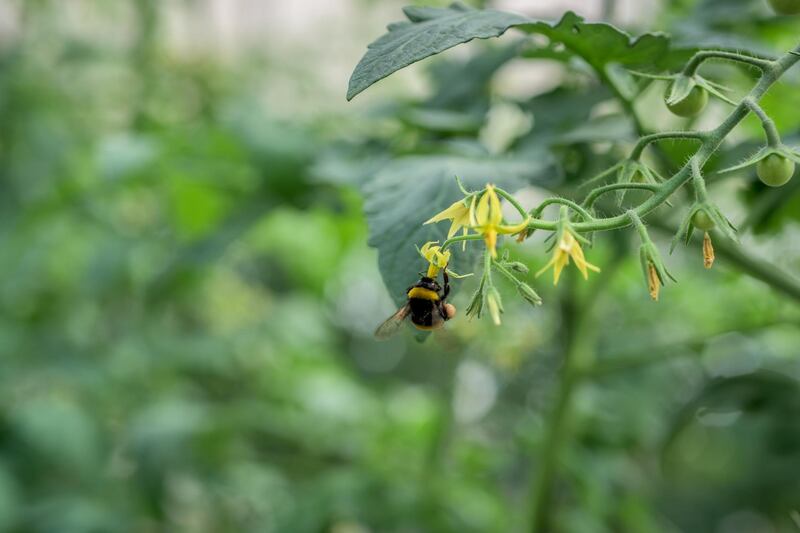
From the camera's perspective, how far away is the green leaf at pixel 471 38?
14.8 inches

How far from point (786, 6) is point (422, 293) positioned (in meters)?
0.22

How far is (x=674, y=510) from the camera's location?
4.73 ft

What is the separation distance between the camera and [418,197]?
18.6 inches

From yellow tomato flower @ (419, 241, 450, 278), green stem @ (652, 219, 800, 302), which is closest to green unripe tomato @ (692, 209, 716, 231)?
yellow tomato flower @ (419, 241, 450, 278)

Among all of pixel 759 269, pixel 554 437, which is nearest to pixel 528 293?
pixel 759 269

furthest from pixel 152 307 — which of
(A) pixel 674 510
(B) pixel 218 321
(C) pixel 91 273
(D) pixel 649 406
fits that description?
(A) pixel 674 510

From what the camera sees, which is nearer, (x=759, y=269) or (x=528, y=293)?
(x=528, y=293)

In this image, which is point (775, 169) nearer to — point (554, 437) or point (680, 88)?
point (680, 88)

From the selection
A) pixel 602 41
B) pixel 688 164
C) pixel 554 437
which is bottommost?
pixel 554 437

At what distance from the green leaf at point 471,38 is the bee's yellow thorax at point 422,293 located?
0.11 meters

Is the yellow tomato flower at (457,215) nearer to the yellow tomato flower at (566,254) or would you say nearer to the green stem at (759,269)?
the yellow tomato flower at (566,254)

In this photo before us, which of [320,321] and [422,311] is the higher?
[320,321]

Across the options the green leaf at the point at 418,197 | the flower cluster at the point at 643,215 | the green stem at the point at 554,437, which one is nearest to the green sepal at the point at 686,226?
the flower cluster at the point at 643,215

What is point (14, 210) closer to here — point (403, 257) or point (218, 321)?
point (218, 321)
